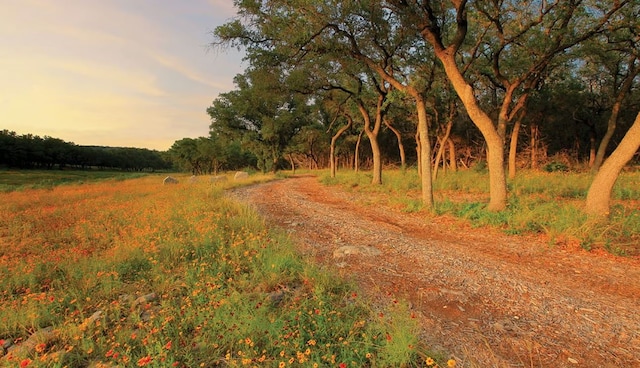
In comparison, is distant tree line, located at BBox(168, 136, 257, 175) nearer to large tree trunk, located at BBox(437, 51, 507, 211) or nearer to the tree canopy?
the tree canopy

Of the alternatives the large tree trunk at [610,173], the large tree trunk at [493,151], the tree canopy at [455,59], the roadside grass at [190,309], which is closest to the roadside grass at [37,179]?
the tree canopy at [455,59]

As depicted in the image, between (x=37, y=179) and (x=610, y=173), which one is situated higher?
(x=610, y=173)

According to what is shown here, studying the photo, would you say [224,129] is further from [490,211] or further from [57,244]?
[490,211]

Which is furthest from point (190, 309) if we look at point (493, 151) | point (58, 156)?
point (58, 156)

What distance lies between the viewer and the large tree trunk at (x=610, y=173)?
20.9ft

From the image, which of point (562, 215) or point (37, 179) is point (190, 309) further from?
point (37, 179)

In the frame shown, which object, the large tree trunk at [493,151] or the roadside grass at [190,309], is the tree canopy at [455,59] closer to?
the large tree trunk at [493,151]

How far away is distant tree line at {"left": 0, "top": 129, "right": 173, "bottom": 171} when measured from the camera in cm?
7438

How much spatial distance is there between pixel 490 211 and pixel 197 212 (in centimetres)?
822

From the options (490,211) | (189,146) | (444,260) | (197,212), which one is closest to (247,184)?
(197,212)

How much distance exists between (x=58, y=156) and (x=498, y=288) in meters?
117

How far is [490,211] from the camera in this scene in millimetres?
8242

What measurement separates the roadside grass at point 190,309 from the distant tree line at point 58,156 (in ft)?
221

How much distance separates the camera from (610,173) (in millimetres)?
6602
